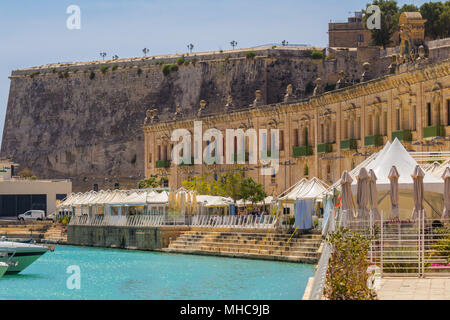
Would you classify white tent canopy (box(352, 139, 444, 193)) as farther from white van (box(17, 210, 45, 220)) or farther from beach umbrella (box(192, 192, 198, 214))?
white van (box(17, 210, 45, 220))

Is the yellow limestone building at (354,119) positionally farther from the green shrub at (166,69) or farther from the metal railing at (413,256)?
the green shrub at (166,69)

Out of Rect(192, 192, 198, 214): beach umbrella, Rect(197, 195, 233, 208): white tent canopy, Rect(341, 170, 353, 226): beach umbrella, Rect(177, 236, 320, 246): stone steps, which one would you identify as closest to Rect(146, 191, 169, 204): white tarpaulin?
Rect(192, 192, 198, 214): beach umbrella

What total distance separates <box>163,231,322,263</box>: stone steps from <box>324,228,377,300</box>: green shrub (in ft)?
55.6

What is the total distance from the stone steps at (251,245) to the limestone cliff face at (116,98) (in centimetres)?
3688

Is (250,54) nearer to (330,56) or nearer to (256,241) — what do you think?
(330,56)

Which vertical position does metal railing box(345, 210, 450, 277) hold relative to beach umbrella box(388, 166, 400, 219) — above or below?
below

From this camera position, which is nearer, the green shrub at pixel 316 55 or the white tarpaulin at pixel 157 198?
the white tarpaulin at pixel 157 198

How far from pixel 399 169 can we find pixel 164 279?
9.68 m

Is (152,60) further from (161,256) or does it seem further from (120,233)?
(161,256)

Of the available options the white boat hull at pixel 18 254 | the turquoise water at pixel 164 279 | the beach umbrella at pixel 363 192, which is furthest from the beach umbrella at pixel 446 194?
the white boat hull at pixel 18 254

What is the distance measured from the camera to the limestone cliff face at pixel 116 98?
79.9 meters

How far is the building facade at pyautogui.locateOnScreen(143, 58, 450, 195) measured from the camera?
127ft
